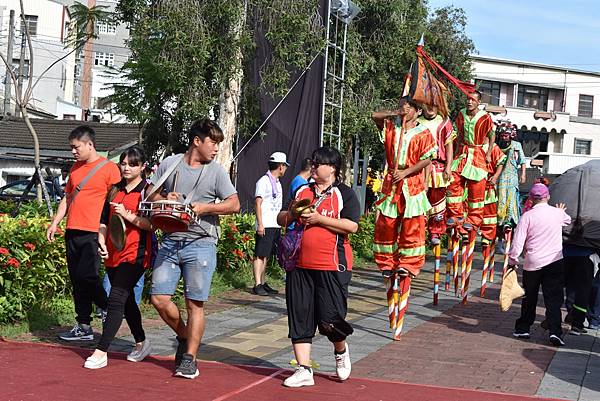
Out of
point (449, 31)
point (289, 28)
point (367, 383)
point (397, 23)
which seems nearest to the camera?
point (367, 383)

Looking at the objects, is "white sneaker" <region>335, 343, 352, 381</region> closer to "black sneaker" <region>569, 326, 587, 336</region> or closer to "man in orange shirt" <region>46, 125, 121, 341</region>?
"man in orange shirt" <region>46, 125, 121, 341</region>

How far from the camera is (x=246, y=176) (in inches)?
755

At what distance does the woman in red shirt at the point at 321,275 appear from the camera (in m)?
7.46

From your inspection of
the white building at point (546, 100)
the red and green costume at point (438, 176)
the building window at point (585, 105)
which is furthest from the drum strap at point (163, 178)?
the building window at point (585, 105)

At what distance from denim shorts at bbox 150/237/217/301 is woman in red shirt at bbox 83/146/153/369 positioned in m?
0.38

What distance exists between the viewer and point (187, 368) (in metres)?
7.45

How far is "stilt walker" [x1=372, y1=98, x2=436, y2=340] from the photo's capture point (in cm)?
990

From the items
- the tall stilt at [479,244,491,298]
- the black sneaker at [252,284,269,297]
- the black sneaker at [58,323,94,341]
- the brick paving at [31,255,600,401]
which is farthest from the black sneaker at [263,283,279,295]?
the black sneaker at [58,323,94,341]

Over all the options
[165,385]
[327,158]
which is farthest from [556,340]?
[165,385]

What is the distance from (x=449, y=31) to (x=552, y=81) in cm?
3428

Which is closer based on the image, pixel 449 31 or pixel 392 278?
pixel 392 278

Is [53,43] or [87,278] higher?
[53,43]

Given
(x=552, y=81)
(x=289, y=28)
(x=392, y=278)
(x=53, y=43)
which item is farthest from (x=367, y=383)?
(x=552, y=81)

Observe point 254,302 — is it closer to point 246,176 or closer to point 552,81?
point 246,176
